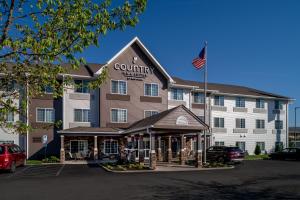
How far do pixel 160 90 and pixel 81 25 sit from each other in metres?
35.1

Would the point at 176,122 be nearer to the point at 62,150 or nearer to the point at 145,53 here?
the point at 62,150

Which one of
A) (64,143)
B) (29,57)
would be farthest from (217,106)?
(29,57)

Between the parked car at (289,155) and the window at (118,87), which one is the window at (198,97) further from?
the parked car at (289,155)

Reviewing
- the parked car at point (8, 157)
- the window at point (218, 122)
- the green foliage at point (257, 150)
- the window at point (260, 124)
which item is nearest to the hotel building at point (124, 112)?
the window at point (218, 122)

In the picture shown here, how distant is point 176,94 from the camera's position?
145 ft

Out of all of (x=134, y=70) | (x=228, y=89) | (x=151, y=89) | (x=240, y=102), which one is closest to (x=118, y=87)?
(x=134, y=70)

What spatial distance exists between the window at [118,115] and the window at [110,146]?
2.21 meters

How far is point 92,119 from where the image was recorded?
39438mm

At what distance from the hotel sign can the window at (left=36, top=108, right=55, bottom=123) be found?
771cm

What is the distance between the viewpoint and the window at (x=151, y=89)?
41.4 m

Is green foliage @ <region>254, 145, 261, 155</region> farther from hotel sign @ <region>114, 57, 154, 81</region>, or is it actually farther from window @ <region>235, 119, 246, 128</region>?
hotel sign @ <region>114, 57, 154, 81</region>

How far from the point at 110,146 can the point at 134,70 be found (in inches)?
320

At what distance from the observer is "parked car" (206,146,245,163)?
3456cm

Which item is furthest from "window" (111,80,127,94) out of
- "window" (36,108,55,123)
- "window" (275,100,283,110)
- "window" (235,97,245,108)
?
"window" (275,100,283,110)
